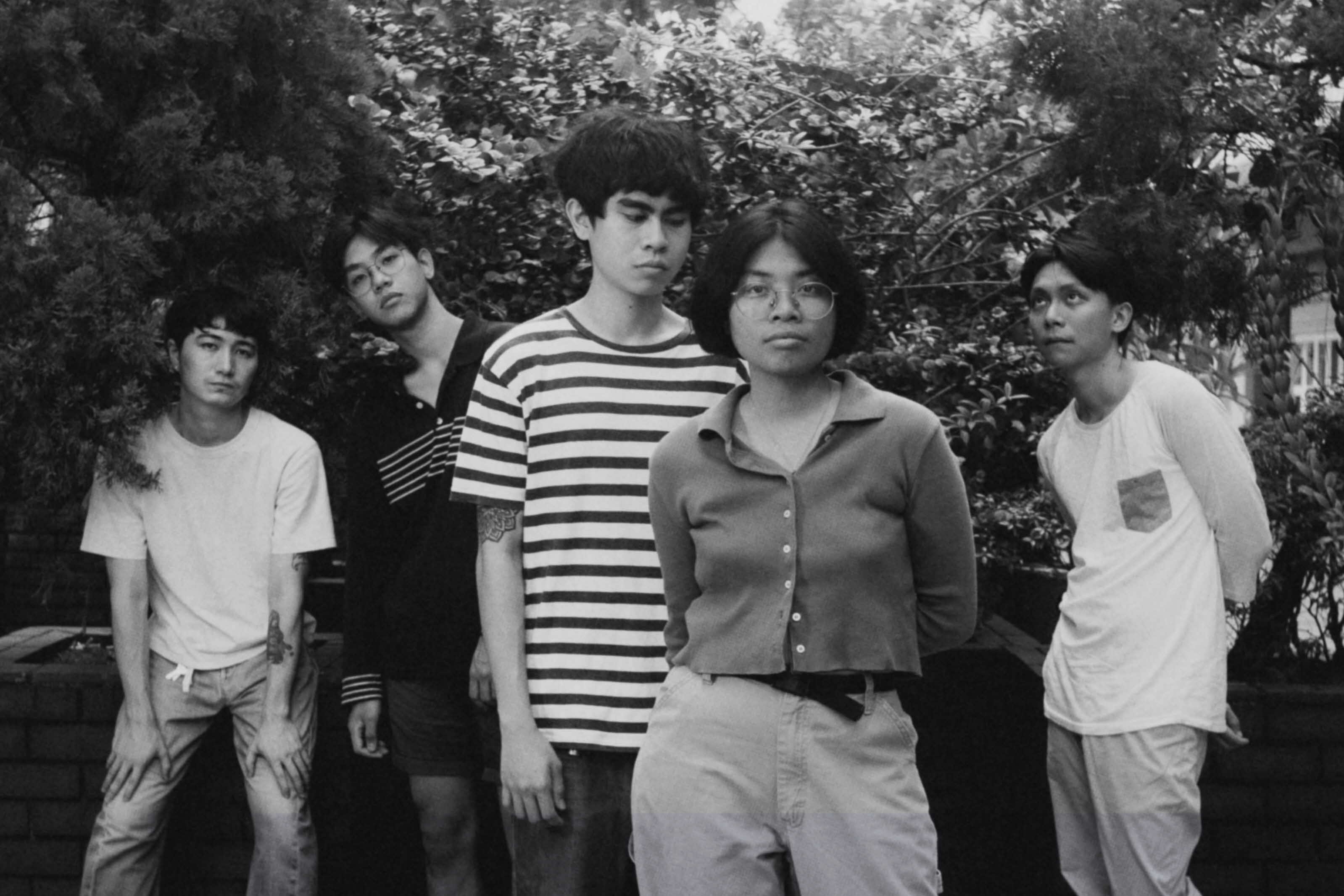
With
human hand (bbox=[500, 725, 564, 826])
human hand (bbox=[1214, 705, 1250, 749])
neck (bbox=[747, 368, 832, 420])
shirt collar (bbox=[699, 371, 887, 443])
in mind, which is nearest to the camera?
shirt collar (bbox=[699, 371, 887, 443])

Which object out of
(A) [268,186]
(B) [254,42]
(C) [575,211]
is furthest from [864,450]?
(B) [254,42]

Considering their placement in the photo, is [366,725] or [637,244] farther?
[366,725]

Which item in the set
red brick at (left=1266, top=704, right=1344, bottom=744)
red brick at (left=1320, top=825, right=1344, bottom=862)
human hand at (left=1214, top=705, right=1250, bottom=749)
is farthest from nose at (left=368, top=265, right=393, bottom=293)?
red brick at (left=1320, top=825, right=1344, bottom=862)

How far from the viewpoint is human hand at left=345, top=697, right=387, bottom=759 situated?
3.61 m

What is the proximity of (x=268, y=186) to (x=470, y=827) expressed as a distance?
1.77m

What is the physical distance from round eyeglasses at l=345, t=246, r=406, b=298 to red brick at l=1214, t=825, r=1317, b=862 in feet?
9.03

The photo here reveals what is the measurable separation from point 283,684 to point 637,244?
5.17ft

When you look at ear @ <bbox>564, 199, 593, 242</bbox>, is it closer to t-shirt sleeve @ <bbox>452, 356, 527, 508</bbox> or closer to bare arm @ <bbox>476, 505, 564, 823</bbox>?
t-shirt sleeve @ <bbox>452, 356, 527, 508</bbox>

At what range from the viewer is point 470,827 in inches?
139

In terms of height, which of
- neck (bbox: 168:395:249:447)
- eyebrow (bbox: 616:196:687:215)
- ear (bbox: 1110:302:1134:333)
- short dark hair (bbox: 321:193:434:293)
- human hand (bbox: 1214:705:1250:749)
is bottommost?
human hand (bbox: 1214:705:1250:749)

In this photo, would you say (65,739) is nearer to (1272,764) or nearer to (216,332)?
(216,332)

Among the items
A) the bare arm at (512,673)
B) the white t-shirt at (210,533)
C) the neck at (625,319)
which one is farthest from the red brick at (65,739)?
the neck at (625,319)

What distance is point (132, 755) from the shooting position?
12.0 feet

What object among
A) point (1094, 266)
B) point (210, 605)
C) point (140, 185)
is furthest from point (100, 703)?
point (1094, 266)
